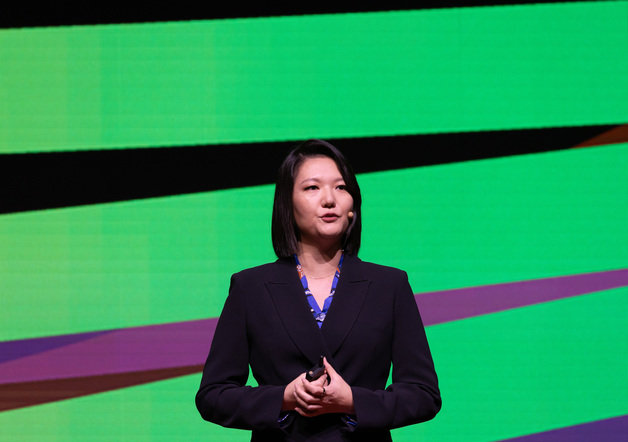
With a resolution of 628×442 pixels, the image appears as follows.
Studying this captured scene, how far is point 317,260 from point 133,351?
139cm

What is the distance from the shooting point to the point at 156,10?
3025mm

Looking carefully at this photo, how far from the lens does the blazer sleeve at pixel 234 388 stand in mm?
1534

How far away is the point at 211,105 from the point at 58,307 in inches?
38.2

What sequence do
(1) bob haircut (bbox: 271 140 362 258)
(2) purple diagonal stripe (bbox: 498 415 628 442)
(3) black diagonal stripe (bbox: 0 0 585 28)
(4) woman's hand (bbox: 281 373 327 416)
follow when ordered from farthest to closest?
(3) black diagonal stripe (bbox: 0 0 585 28) → (2) purple diagonal stripe (bbox: 498 415 628 442) → (1) bob haircut (bbox: 271 140 362 258) → (4) woman's hand (bbox: 281 373 327 416)

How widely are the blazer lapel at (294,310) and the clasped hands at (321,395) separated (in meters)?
0.07

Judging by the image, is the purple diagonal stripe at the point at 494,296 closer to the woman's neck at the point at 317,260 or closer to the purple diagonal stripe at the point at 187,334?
the purple diagonal stripe at the point at 187,334

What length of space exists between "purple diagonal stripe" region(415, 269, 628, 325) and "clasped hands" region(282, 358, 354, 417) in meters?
1.40

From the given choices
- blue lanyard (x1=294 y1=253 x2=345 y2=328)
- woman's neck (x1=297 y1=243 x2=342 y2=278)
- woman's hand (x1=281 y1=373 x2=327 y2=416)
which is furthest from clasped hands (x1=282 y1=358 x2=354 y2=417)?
woman's neck (x1=297 y1=243 x2=342 y2=278)

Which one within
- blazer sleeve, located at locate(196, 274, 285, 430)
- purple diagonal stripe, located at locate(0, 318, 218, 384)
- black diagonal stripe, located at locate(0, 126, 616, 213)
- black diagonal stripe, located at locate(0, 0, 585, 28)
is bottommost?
purple diagonal stripe, located at locate(0, 318, 218, 384)

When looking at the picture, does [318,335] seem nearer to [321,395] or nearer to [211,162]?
[321,395]

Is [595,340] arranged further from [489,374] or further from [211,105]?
[211,105]

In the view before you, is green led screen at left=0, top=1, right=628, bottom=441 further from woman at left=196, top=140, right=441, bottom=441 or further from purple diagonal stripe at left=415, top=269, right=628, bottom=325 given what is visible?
woman at left=196, top=140, right=441, bottom=441

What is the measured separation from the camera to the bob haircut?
172 cm

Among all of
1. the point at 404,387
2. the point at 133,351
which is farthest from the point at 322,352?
the point at 133,351
